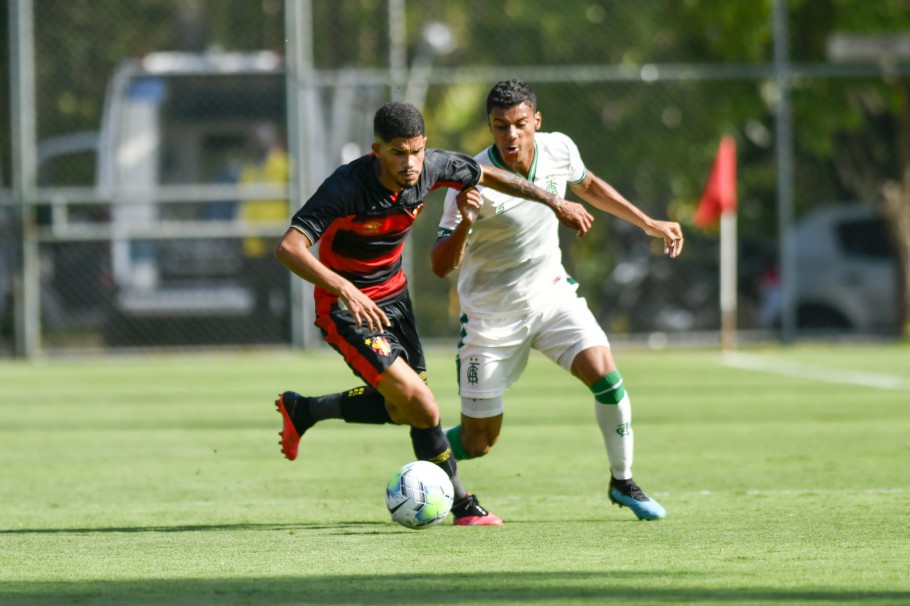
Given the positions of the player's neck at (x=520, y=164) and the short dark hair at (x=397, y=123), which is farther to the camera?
the player's neck at (x=520, y=164)

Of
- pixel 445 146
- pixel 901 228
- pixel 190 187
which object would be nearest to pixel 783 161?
pixel 901 228

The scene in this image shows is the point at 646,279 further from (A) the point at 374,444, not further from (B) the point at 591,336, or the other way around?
(B) the point at 591,336

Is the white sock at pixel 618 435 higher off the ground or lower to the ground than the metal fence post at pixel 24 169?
lower

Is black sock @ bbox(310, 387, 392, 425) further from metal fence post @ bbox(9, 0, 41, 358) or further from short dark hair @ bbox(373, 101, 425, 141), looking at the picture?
metal fence post @ bbox(9, 0, 41, 358)

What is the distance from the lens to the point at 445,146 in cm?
2106

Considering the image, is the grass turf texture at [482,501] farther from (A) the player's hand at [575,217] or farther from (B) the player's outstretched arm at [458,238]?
(A) the player's hand at [575,217]

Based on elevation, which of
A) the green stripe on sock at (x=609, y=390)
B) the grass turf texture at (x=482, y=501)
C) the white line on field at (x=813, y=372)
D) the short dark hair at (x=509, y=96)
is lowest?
the white line on field at (x=813, y=372)

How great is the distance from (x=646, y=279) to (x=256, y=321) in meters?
5.00

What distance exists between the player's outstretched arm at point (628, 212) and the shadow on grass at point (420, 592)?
6.96 ft

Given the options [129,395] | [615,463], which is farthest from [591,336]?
[129,395]

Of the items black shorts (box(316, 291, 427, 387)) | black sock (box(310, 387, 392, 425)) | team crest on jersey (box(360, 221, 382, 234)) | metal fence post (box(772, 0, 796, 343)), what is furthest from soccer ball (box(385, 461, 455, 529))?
metal fence post (box(772, 0, 796, 343))

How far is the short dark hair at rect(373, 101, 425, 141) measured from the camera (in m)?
6.49

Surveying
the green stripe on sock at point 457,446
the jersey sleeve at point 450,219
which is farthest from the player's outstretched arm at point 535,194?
the green stripe on sock at point 457,446

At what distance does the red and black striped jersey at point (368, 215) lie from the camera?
658 centimetres
